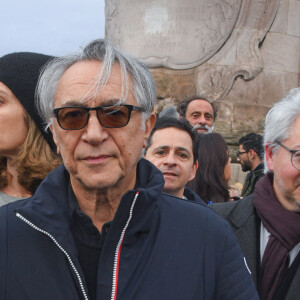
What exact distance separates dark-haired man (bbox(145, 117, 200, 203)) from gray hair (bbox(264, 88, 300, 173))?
2.47 ft

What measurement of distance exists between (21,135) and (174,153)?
3.89 feet

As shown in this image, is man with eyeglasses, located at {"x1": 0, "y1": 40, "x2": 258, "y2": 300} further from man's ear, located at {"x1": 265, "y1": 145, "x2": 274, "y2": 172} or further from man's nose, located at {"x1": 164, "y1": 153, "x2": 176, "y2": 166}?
man's nose, located at {"x1": 164, "y1": 153, "x2": 176, "y2": 166}

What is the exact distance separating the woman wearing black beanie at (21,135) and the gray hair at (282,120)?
93 cm

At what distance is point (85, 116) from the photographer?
1.53 metres

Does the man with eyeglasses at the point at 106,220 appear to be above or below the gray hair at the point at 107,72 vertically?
below

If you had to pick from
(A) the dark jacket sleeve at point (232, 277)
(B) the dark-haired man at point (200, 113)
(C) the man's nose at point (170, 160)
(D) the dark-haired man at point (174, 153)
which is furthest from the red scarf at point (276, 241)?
(B) the dark-haired man at point (200, 113)

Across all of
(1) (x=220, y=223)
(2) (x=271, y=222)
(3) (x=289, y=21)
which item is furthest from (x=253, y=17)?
(1) (x=220, y=223)

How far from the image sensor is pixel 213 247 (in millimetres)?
1496

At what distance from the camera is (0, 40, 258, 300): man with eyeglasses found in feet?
4.58

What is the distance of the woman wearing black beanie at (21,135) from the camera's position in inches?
81.6

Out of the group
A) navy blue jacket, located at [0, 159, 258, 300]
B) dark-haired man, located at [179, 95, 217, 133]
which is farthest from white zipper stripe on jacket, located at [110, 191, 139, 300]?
dark-haired man, located at [179, 95, 217, 133]

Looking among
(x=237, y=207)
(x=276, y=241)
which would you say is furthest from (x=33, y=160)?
(x=276, y=241)

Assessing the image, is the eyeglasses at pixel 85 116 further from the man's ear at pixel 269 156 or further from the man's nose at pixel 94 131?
the man's ear at pixel 269 156

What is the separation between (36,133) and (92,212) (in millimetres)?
668
